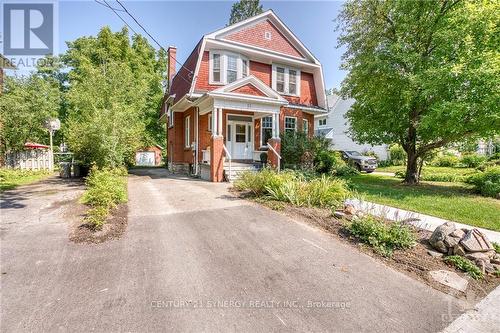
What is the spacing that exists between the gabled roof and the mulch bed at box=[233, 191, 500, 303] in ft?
36.1

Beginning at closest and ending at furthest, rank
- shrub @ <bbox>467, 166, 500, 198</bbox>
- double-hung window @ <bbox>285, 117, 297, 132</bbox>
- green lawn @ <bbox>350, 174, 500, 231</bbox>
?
1. green lawn @ <bbox>350, 174, 500, 231</bbox>
2. shrub @ <bbox>467, 166, 500, 198</bbox>
3. double-hung window @ <bbox>285, 117, 297, 132</bbox>

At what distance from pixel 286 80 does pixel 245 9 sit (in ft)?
69.9

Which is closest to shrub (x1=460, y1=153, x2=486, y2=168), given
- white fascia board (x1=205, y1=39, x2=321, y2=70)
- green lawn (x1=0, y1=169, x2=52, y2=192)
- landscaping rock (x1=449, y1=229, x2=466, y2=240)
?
white fascia board (x1=205, y1=39, x2=321, y2=70)

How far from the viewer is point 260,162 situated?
43.2 ft

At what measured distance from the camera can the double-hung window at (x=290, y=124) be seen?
15.4 m

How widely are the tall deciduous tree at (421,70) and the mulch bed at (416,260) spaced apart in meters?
6.31

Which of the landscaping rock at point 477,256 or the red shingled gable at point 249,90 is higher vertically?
the red shingled gable at point 249,90

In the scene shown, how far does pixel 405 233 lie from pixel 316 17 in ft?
43.7

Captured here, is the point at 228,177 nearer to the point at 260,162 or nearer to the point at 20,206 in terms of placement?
the point at 260,162

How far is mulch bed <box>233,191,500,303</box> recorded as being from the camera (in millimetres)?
3236

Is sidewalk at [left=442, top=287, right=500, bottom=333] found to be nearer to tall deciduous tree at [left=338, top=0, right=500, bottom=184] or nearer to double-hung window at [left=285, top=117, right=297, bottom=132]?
tall deciduous tree at [left=338, top=0, right=500, bottom=184]

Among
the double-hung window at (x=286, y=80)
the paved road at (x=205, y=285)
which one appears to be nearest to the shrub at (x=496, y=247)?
the paved road at (x=205, y=285)

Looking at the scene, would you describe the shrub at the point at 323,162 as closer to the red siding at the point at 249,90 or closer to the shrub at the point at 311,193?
the red siding at the point at 249,90

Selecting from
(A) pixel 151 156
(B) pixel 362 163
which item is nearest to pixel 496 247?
(B) pixel 362 163
